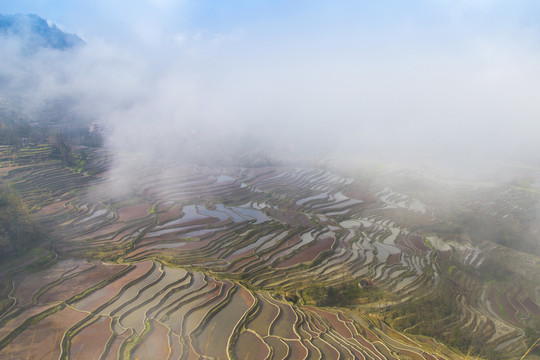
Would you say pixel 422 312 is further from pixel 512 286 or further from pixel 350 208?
pixel 350 208

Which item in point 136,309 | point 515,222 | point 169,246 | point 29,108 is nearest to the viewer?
point 136,309

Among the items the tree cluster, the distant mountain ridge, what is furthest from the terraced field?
the distant mountain ridge

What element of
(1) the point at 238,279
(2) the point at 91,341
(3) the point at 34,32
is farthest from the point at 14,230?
(3) the point at 34,32

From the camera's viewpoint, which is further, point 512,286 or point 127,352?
point 512,286

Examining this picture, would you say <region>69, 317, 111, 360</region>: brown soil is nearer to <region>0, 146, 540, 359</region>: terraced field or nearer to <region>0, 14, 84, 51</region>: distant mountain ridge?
<region>0, 146, 540, 359</region>: terraced field

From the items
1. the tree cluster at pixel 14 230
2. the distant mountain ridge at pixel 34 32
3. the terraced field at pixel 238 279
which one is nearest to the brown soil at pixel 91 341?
the terraced field at pixel 238 279

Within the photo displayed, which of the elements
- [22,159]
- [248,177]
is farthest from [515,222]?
[22,159]
